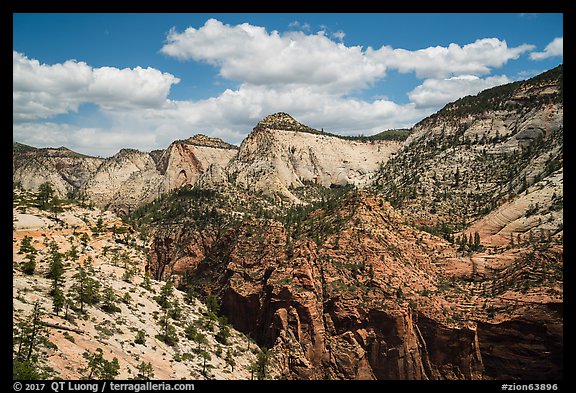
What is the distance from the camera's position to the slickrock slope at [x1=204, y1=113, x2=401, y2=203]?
85.2 m

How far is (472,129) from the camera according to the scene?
71.4 m

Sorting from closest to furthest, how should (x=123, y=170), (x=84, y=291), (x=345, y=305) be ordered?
(x=84, y=291)
(x=345, y=305)
(x=123, y=170)

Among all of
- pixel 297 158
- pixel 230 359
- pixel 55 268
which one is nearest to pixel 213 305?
pixel 230 359

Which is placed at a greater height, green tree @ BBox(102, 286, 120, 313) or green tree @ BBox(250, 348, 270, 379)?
green tree @ BBox(102, 286, 120, 313)

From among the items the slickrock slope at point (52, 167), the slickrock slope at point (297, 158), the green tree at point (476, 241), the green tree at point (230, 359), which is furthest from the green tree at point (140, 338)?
the slickrock slope at point (52, 167)

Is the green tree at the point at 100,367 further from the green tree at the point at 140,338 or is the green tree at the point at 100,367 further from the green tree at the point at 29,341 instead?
the green tree at the point at 140,338

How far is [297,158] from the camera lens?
99188 mm

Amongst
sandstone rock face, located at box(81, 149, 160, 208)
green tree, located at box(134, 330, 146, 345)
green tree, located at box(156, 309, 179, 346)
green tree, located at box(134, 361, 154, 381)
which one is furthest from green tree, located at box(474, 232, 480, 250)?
sandstone rock face, located at box(81, 149, 160, 208)

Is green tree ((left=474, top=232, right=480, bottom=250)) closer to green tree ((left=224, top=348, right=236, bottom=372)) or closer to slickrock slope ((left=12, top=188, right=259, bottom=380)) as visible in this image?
slickrock slope ((left=12, top=188, right=259, bottom=380))

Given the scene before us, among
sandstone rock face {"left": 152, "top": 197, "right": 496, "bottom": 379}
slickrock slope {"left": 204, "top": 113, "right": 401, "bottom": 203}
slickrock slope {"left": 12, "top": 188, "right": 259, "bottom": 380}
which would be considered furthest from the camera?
slickrock slope {"left": 204, "top": 113, "right": 401, "bottom": 203}

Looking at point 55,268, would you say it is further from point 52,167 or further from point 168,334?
point 52,167

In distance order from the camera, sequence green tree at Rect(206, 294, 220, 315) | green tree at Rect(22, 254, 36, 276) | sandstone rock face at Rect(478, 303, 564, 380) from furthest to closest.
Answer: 1. green tree at Rect(206, 294, 220, 315)
2. sandstone rock face at Rect(478, 303, 564, 380)
3. green tree at Rect(22, 254, 36, 276)

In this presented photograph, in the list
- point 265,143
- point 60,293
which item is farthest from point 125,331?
point 265,143

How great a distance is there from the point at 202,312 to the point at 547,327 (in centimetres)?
2497
